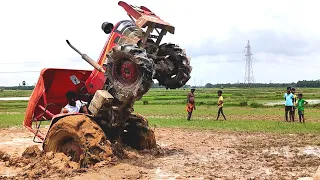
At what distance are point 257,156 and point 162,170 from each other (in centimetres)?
317

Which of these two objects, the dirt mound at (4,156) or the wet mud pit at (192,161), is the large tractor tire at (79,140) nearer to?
the wet mud pit at (192,161)

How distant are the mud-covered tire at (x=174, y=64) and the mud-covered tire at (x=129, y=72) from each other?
133cm

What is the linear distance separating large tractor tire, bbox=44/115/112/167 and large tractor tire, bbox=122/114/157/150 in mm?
1870

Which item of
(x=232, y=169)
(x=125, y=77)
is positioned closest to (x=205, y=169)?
(x=232, y=169)

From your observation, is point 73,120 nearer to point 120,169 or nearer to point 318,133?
point 120,169

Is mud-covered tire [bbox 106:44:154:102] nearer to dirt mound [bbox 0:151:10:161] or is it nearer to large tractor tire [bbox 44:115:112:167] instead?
large tractor tire [bbox 44:115:112:167]

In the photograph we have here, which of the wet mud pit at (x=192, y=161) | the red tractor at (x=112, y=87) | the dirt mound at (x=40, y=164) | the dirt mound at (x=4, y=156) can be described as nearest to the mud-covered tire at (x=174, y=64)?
the red tractor at (x=112, y=87)

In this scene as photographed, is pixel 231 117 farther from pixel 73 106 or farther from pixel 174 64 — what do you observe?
pixel 73 106

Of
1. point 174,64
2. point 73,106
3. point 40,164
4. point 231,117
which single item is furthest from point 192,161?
point 231,117

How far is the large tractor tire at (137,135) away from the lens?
35.4ft

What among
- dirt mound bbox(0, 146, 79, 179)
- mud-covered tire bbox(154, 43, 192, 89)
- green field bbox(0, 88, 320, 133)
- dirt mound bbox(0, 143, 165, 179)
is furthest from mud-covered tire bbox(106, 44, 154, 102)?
green field bbox(0, 88, 320, 133)

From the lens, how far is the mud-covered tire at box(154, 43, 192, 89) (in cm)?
1007

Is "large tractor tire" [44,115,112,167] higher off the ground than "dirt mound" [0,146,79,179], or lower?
higher

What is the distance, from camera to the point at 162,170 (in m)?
8.57
